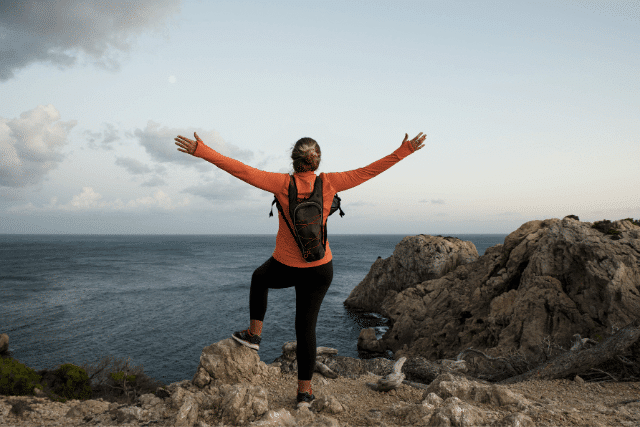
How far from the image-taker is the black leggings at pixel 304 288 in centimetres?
358

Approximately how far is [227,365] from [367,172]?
359 cm

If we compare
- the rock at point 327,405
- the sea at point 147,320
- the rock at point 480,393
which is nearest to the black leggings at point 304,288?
the rock at point 327,405

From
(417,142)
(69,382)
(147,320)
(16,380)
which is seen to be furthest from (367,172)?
(147,320)

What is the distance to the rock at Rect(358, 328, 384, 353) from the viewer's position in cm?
2119

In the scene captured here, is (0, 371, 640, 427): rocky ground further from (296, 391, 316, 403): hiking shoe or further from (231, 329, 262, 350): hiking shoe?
(231, 329, 262, 350): hiking shoe

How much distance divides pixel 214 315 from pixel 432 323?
20.7m

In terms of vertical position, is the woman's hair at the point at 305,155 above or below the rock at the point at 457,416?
above

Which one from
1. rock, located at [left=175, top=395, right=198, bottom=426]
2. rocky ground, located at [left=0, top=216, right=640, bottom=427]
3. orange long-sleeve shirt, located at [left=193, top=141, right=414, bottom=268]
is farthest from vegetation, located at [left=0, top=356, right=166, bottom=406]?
orange long-sleeve shirt, located at [left=193, top=141, right=414, bottom=268]

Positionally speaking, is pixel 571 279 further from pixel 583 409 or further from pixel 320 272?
pixel 320 272

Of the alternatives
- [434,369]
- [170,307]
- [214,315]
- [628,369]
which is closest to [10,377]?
[434,369]

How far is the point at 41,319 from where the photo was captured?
28.7 m

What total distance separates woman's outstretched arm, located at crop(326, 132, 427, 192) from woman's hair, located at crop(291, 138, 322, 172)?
0.74ft

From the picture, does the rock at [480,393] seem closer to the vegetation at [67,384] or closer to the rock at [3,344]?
the vegetation at [67,384]

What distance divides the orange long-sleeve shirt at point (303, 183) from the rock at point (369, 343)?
771 inches
